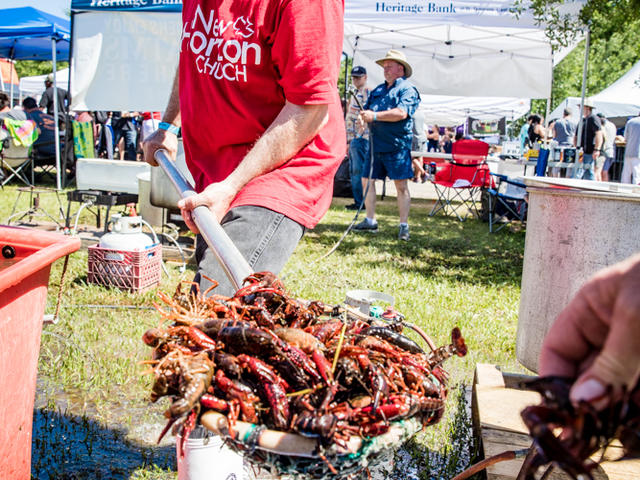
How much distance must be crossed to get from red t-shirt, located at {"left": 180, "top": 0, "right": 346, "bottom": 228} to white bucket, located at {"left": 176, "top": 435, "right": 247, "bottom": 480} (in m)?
1.06

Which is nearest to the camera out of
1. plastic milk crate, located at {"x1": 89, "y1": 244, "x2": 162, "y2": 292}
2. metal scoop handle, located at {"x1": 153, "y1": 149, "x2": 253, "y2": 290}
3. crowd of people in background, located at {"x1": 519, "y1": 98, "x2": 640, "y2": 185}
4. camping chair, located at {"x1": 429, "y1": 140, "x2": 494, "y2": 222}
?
metal scoop handle, located at {"x1": 153, "y1": 149, "x2": 253, "y2": 290}

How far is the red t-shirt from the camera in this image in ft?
7.30

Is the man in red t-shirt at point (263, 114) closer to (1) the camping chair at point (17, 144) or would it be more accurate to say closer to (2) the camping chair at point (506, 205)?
(2) the camping chair at point (506, 205)

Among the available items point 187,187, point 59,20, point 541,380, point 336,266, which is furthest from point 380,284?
point 59,20

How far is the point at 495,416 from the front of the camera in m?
2.92

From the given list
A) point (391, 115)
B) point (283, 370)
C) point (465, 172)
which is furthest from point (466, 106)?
point (283, 370)

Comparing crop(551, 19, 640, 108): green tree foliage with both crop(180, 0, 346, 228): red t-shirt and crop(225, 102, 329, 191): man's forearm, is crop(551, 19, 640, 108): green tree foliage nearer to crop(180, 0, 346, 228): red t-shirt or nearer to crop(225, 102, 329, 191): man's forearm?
crop(180, 0, 346, 228): red t-shirt

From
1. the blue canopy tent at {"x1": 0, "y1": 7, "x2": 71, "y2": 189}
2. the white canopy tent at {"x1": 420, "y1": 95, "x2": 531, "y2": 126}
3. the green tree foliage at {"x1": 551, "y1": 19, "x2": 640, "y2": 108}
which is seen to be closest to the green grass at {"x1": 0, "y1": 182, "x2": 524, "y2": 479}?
the blue canopy tent at {"x1": 0, "y1": 7, "x2": 71, "y2": 189}

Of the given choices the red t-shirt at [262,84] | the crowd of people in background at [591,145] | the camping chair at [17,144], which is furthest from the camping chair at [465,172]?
the red t-shirt at [262,84]

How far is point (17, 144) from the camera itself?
12859mm

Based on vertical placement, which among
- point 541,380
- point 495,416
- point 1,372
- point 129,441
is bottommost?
point 129,441

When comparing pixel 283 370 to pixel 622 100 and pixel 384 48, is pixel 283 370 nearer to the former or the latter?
pixel 384 48

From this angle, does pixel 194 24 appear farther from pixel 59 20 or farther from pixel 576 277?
pixel 59 20

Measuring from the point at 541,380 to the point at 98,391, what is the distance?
351 centimetres
